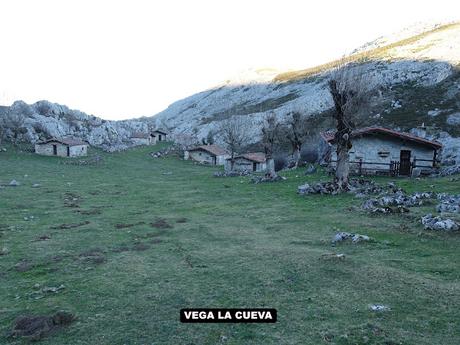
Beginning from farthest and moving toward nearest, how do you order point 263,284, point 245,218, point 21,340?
point 245,218
point 263,284
point 21,340

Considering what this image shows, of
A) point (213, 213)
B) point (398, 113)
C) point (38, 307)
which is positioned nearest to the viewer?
point (38, 307)

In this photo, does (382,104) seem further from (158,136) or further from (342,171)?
(158,136)

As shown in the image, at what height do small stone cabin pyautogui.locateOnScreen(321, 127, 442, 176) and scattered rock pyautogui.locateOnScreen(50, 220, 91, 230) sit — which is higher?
small stone cabin pyautogui.locateOnScreen(321, 127, 442, 176)

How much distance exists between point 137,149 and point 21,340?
87.9m

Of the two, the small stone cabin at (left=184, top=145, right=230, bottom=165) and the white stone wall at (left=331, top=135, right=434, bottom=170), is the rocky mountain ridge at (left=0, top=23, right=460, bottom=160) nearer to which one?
the white stone wall at (left=331, top=135, right=434, bottom=170)

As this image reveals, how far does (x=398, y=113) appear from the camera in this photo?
76.8 metres

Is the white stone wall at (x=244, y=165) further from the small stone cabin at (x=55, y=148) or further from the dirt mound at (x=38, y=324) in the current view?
the dirt mound at (x=38, y=324)

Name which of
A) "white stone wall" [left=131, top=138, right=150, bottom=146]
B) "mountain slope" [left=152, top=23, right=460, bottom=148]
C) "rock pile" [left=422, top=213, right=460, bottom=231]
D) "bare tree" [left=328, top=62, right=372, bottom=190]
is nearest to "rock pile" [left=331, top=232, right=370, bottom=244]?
"rock pile" [left=422, top=213, right=460, bottom=231]

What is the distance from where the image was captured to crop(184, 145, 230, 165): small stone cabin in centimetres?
8731

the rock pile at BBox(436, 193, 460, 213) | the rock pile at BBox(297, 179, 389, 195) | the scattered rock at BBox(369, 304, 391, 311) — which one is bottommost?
the scattered rock at BBox(369, 304, 391, 311)

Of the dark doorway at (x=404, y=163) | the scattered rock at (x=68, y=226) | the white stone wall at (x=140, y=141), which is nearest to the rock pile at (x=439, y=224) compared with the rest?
the scattered rock at (x=68, y=226)

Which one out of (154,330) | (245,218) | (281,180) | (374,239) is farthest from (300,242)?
(281,180)

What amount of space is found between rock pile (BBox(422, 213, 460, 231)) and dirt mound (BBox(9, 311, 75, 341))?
1675cm

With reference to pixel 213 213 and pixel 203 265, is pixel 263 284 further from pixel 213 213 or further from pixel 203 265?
pixel 213 213
